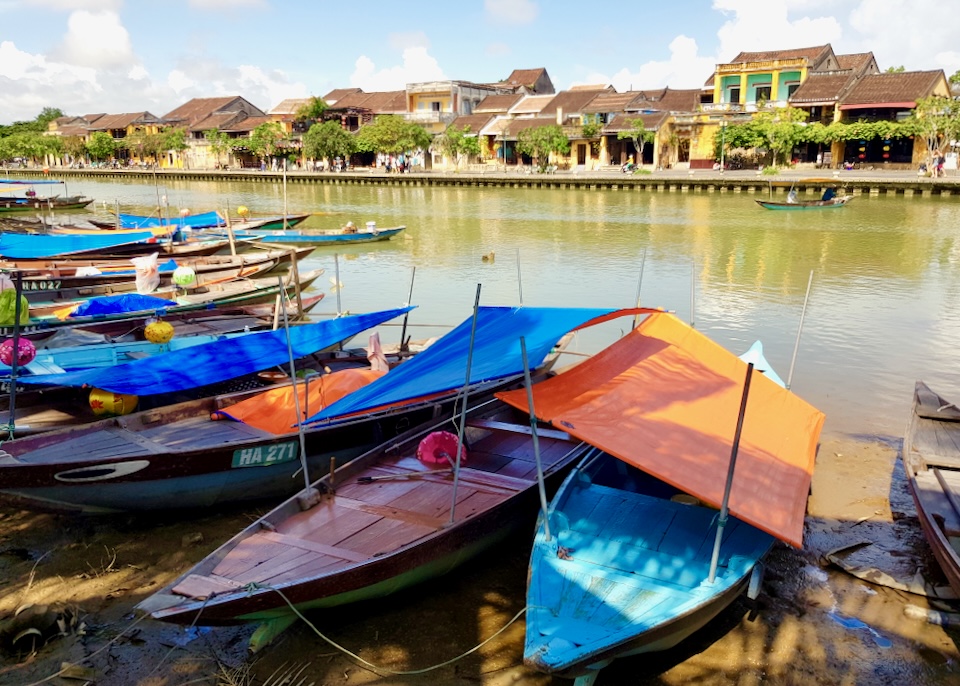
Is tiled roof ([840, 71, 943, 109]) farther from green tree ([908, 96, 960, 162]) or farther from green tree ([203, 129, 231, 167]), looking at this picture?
green tree ([203, 129, 231, 167])

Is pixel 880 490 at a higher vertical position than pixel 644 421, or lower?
lower

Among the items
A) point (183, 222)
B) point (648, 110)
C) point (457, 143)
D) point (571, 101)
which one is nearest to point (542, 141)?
point (571, 101)

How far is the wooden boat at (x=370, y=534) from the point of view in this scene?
4102mm

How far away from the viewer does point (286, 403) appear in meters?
6.76

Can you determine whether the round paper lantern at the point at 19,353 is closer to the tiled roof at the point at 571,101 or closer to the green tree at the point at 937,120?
the green tree at the point at 937,120

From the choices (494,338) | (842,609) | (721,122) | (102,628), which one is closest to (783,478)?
(842,609)

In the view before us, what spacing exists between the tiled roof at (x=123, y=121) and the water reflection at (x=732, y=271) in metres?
39.8

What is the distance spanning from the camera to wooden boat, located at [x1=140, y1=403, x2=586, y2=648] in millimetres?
4102

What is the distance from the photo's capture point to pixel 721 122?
42531mm

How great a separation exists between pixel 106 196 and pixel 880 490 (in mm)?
45387

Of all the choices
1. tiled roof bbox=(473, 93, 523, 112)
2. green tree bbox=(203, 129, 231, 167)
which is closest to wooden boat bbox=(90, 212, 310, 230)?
tiled roof bbox=(473, 93, 523, 112)

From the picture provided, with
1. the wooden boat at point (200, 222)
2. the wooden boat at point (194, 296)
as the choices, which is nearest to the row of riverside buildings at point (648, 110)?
the wooden boat at point (200, 222)

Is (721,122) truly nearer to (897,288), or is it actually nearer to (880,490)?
(897,288)

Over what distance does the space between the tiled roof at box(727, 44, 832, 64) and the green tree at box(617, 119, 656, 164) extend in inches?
291
